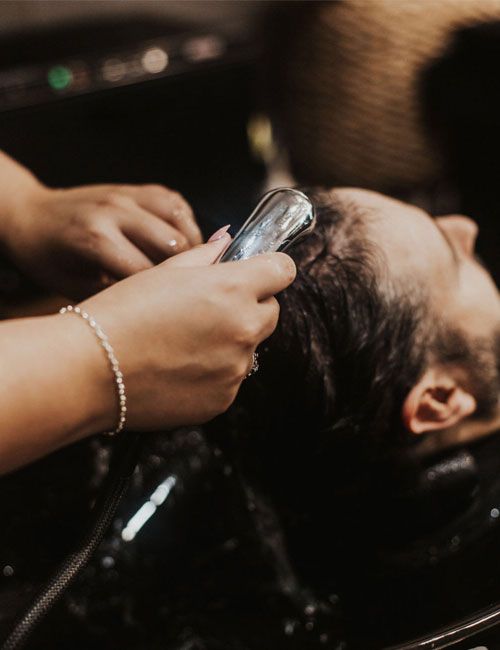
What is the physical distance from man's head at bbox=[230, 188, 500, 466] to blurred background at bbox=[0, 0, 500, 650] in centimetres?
15

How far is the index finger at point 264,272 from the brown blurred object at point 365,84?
4.26 ft

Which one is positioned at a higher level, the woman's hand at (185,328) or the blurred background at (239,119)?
the woman's hand at (185,328)

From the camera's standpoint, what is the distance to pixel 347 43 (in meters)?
1.84

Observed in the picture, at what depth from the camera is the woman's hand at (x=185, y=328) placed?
625 mm

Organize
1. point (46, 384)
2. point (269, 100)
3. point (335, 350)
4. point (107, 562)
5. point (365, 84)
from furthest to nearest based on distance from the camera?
point (269, 100) < point (365, 84) < point (107, 562) < point (335, 350) < point (46, 384)

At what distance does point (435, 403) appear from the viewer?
36.2 inches

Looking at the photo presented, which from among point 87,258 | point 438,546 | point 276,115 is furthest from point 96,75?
point 438,546

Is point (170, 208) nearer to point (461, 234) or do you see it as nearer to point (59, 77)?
point (461, 234)

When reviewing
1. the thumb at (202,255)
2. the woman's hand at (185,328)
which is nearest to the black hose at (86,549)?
the woman's hand at (185,328)

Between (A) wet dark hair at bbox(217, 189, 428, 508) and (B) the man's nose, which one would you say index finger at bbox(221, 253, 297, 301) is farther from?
(B) the man's nose

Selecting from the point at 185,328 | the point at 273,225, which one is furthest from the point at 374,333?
the point at 185,328

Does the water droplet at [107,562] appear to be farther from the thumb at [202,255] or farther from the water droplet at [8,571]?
the thumb at [202,255]

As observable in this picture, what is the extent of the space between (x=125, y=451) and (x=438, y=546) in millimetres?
488

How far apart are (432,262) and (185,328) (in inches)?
15.8
